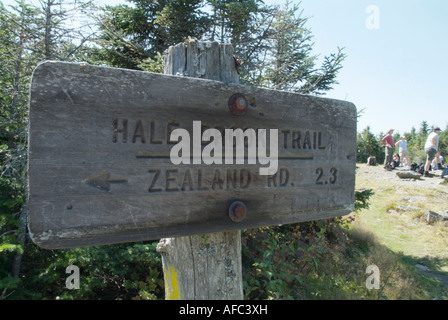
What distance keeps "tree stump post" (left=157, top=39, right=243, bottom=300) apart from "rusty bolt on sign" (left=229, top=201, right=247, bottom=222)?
21 centimetres

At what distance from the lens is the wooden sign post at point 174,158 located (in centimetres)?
99

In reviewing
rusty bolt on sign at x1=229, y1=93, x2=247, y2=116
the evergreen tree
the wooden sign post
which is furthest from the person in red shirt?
rusty bolt on sign at x1=229, y1=93, x2=247, y2=116

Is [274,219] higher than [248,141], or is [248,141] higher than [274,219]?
[248,141]

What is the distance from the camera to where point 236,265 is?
1498mm

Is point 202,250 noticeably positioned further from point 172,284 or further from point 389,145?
point 389,145

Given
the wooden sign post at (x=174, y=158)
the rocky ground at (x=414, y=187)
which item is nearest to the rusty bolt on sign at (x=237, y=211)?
the wooden sign post at (x=174, y=158)

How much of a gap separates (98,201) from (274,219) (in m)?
0.78

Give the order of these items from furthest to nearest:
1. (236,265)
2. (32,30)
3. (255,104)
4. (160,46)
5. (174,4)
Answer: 1. (160,46)
2. (174,4)
3. (32,30)
4. (236,265)
5. (255,104)

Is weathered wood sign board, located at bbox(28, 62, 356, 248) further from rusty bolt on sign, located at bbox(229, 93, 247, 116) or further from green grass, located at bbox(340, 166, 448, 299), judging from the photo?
green grass, located at bbox(340, 166, 448, 299)

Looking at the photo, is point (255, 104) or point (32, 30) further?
point (32, 30)

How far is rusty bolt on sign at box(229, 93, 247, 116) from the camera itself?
1.27 m

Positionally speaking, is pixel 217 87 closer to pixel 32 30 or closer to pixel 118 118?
pixel 118 118

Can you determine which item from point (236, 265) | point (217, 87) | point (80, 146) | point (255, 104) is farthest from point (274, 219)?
point (80, 146)

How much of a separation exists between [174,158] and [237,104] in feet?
1.17
